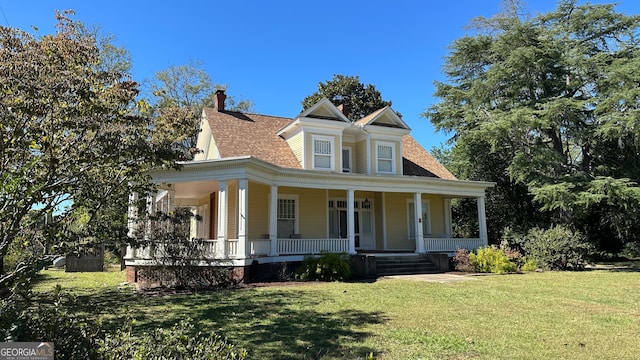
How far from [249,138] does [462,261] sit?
10743 millimetres

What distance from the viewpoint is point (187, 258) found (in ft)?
39.7

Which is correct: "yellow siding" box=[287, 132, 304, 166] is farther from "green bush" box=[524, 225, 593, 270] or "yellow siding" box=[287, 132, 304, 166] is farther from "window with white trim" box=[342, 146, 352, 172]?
"green bush" box=[524, 225, 593, 270]

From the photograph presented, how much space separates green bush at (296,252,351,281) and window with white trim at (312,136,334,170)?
16.7ft

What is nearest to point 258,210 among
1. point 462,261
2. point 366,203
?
point 366,203

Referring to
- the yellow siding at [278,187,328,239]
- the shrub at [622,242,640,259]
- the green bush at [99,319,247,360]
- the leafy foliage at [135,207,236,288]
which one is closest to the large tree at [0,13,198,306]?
the green bush at [99,319,247,360]

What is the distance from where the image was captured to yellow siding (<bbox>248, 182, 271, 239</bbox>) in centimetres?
1666

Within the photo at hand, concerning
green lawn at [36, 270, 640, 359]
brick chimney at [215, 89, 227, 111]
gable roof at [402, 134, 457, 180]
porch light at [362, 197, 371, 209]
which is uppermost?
brick chimney at [215, 89, 227, 111]

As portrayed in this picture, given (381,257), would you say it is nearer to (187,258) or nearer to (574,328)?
(187,258)

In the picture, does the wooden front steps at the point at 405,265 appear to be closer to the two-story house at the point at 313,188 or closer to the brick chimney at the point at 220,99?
the two-story house at the point at 313,188

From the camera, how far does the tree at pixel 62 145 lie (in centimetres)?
518

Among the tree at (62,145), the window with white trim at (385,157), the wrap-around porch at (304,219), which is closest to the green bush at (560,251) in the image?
the wrap-around porch at (304,219)

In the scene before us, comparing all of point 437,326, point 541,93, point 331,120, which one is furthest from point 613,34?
point 437,326

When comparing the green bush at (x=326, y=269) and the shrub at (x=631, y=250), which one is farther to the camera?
the shrub at (x=631, y=250)

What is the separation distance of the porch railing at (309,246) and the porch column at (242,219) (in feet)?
6.49
